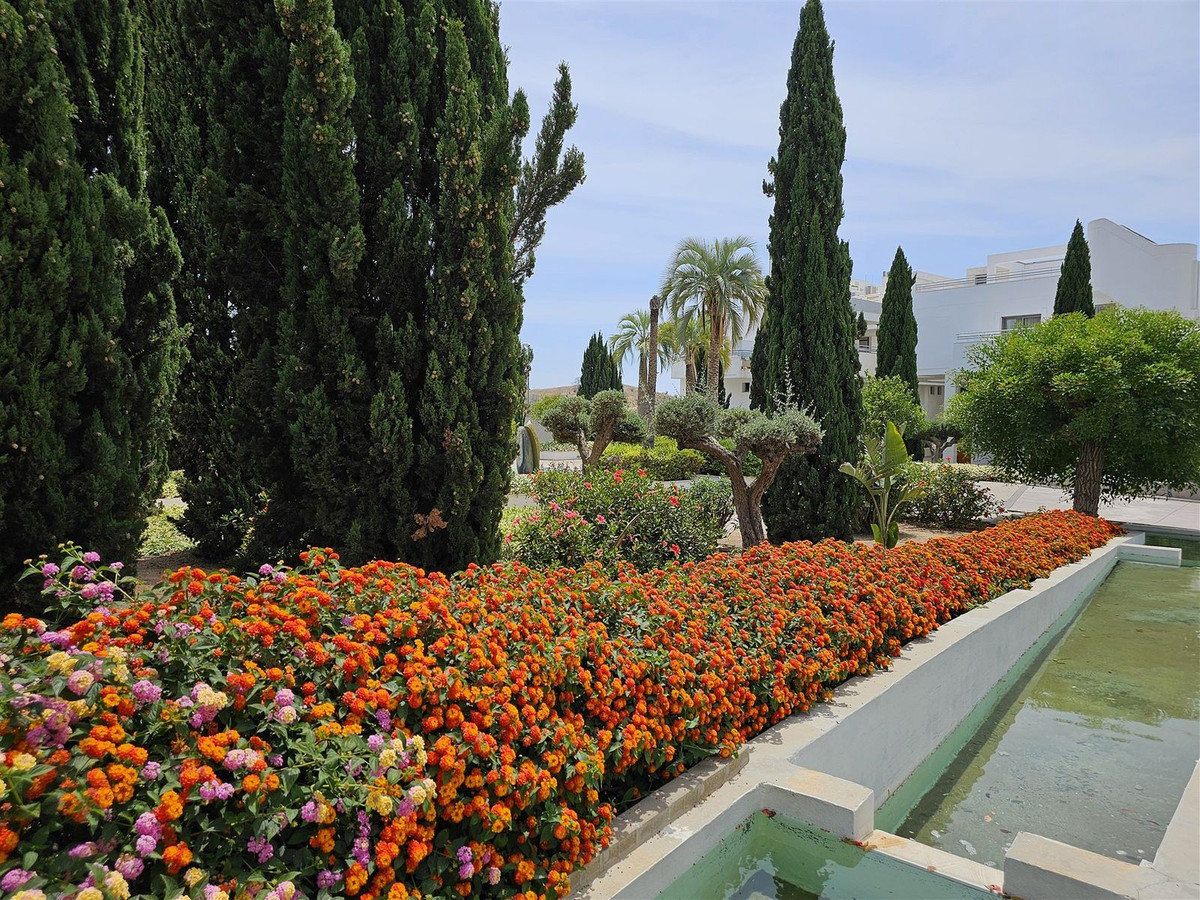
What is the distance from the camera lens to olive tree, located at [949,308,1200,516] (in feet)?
38.3

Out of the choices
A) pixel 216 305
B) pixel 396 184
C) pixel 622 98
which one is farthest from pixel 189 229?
pixel 622 98

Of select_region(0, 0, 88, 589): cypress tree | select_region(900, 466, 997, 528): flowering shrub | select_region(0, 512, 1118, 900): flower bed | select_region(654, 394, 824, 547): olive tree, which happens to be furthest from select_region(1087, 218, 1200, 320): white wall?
select_region(0, 0, 88, 589): cypress tree

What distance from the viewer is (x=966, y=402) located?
14.0 meters

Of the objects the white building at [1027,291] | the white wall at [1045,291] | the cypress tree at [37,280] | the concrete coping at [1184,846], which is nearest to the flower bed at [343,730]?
the cypress tree at [37,280]

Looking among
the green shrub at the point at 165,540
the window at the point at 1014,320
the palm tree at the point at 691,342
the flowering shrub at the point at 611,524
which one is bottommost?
the green shrub at the point at 165,540

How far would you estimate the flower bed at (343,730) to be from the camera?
1585mm

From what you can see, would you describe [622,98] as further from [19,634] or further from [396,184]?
[19,634]

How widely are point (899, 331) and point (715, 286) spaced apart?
24.6 feet

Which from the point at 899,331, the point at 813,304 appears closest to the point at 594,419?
the point at 813,304

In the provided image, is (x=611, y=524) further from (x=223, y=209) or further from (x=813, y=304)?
(x=813, y=304)

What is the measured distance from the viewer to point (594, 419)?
1177cm

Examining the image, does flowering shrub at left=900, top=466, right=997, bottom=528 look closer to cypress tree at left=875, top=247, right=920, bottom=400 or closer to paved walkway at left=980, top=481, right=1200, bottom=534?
paved walkway at left=980, top=481, right=1200, bottom=534

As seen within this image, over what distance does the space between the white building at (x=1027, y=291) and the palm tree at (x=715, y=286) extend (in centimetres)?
244

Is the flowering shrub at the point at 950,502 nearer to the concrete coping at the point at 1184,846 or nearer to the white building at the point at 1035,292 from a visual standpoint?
the concrete coping at the point at 1184,846
